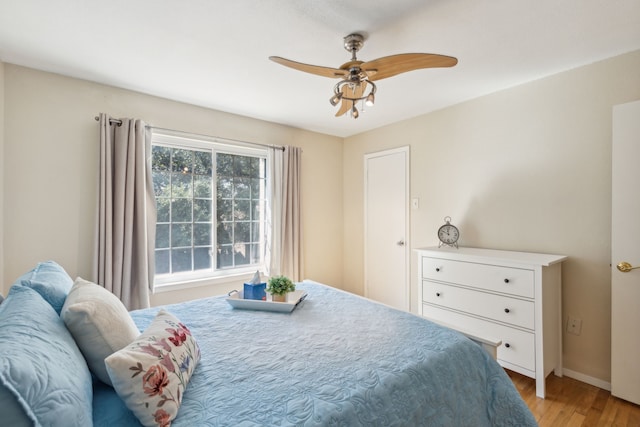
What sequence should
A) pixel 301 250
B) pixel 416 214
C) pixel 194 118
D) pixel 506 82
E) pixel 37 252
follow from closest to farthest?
1. pixel 37 252
2. pixel 506 82
3. pixel 194 118
4. pixel 416 214
5. pixel 301 250

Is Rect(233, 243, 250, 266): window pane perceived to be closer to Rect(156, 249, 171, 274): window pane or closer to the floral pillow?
Rect(156, 249, 171, 274): window pane

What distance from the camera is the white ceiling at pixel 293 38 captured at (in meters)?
1.63

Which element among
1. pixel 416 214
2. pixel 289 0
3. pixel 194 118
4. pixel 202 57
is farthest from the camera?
pixel 416 214

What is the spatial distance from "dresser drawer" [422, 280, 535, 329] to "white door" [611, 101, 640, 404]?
524 millimetres

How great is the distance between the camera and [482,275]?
234 cm

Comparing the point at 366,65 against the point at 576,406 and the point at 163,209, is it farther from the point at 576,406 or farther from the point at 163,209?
the point at 576,406

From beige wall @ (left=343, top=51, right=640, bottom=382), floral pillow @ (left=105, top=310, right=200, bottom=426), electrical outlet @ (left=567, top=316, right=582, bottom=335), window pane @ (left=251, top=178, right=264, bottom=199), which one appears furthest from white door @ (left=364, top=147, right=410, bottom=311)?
floral pillow @ (left=105, top=310, right=200, bottom=426)

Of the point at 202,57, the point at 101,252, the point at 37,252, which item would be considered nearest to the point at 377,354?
the point at 202,57

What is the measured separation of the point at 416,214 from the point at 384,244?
617mm

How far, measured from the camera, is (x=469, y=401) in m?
1.25

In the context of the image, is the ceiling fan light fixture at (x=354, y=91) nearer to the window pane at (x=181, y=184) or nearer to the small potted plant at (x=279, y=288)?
the small potted plant at (x=279, y=288)

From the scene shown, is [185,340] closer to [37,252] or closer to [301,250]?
[37,252]

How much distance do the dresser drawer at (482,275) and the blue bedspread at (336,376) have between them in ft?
3.21

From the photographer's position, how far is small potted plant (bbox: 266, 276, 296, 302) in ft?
6.12
